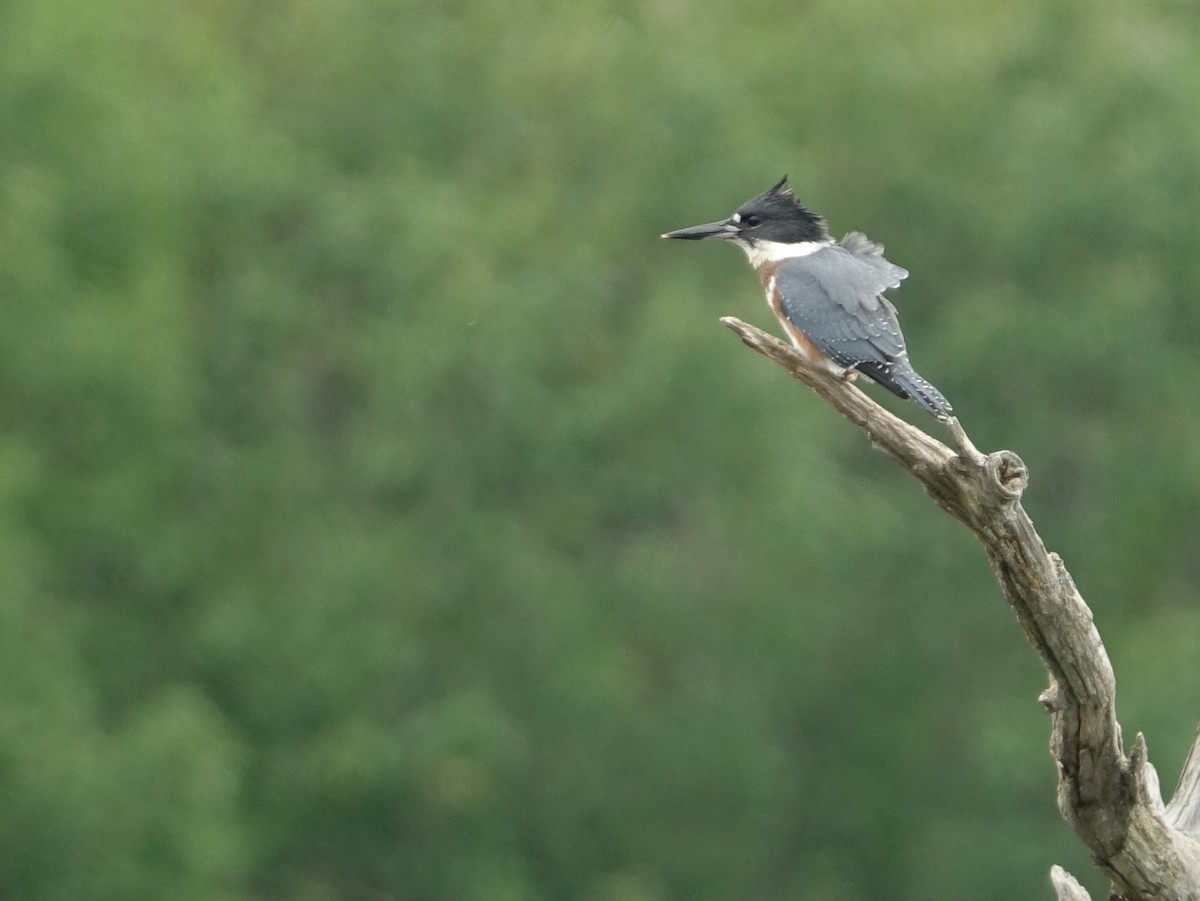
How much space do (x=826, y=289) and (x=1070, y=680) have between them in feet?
8.59

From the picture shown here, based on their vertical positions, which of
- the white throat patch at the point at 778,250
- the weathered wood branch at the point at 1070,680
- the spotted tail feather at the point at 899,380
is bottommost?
the weathered wood branch at the point at 1070,680

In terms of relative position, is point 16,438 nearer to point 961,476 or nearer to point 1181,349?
point 1181,349

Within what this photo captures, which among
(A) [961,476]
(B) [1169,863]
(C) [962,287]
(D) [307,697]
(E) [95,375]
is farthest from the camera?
(C) [962,287]

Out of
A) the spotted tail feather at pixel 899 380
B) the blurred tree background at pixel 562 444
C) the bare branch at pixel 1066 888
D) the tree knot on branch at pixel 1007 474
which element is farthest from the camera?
the blurred tree background at pixel 562 444

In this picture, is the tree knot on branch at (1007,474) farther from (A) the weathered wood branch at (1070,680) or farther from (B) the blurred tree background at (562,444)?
(B) the blurred tree background at (562,444)

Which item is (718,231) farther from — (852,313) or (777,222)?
(852,313)

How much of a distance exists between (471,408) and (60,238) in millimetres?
4154

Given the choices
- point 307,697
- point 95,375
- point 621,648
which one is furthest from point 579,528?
point 95,375

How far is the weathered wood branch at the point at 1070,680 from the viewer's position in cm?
570

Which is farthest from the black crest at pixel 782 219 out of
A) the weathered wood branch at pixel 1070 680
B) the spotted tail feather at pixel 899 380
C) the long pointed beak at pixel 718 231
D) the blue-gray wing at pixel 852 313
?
the weathered wood branch at pixel 1070 680

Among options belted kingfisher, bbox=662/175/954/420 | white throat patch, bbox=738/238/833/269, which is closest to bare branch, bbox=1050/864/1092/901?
belted kingfisher, bbox=662/175/954/420

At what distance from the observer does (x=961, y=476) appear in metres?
5.68

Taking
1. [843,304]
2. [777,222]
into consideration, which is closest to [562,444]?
[777,222]

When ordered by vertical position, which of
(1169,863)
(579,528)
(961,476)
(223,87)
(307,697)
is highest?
(223,87)
